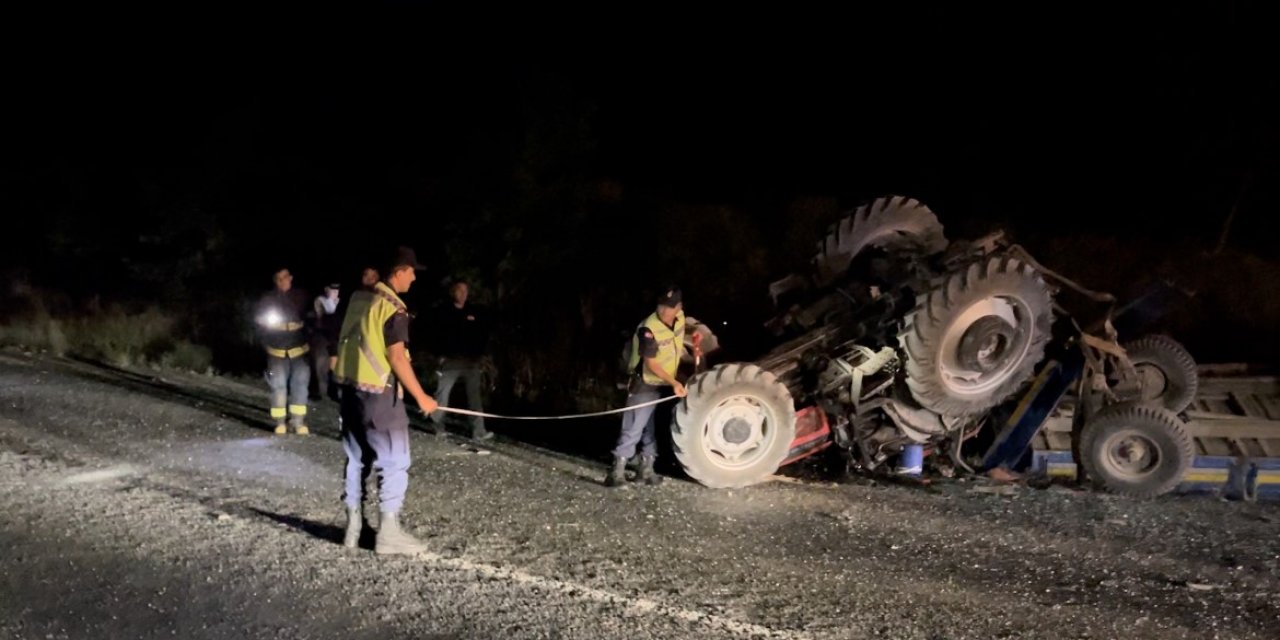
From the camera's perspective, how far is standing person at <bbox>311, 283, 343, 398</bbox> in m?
11.4

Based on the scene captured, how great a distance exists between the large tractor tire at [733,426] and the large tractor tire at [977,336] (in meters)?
1.02

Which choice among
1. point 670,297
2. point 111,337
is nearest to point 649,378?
point 670,297

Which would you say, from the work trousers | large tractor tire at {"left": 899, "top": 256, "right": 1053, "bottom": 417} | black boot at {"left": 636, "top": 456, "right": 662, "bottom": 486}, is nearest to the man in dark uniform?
black boot at {"left": 636, "top": 456, "right": 662, "bottom": 486}

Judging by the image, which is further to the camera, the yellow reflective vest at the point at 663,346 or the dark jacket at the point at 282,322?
the dark jacket at the point at 282,322

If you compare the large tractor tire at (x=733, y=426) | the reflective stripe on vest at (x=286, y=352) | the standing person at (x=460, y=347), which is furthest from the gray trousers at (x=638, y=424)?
the reflective stripe on vest at (x=286, y=352)

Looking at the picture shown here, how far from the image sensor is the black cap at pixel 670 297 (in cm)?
753

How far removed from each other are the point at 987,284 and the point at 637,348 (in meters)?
2.62

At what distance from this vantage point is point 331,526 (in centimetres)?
629

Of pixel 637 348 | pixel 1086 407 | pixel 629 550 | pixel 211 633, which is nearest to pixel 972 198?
pixel 1086 407

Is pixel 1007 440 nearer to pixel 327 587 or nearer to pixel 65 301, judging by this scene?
pixel 327 587

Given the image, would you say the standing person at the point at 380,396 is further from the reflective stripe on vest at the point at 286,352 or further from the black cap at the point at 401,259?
the reflective stripe on vest at the point at 286,352

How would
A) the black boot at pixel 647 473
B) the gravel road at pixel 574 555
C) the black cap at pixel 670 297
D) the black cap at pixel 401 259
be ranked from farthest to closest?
the black boot at pixel 647 473 → the black cap at pixel 670 297 → the black cap at pixel 401 259 → the gravel road at pixel 574 555

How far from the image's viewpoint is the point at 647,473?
777cm

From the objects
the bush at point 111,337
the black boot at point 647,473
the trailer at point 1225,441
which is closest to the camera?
the black boot at point 647,473
